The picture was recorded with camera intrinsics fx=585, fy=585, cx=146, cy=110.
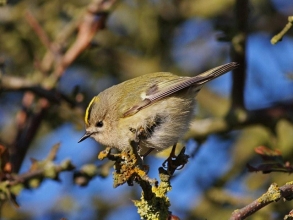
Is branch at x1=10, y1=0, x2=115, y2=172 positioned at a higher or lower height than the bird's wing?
higher

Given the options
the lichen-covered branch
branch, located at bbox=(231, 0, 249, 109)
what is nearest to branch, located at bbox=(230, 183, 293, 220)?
the lichen-covered branch

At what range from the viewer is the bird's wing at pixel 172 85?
134 inches

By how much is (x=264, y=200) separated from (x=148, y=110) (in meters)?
1.61

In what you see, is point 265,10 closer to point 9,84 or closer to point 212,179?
point 212,179

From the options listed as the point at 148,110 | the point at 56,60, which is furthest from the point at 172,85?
the point at 56,60

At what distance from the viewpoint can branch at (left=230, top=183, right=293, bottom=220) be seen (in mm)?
1960

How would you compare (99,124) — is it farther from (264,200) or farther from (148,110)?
(264,200)

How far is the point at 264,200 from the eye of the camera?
2010mm

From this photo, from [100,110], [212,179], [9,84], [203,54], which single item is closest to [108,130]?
[100,110]

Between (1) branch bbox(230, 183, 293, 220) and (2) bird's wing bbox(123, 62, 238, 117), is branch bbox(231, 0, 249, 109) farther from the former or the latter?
(1) branch bbox(230, 183, 293, 220)

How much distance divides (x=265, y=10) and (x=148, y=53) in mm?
1064

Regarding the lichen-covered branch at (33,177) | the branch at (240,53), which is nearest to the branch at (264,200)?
the lichen-covered branch at (33,177)

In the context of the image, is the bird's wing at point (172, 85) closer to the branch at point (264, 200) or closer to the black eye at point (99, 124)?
the black eye at point (99, 124)

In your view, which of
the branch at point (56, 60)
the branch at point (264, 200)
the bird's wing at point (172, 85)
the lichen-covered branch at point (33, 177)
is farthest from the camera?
the branch at point (56, 60)
